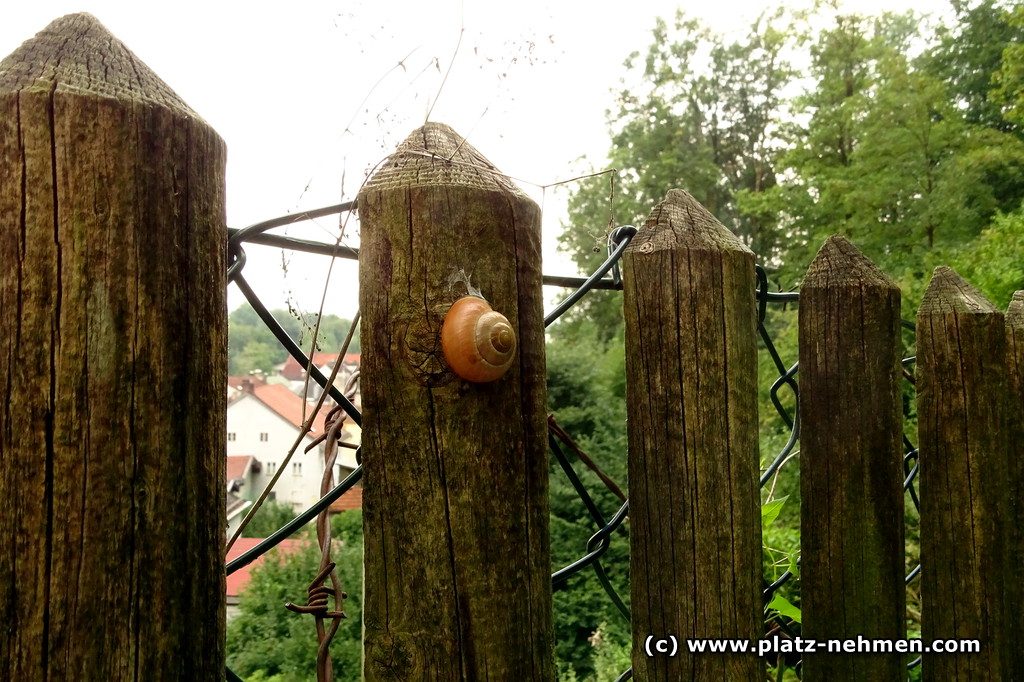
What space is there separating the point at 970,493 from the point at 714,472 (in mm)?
656

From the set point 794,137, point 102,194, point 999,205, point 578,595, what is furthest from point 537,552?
point 794,137

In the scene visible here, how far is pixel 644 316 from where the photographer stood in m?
0.96

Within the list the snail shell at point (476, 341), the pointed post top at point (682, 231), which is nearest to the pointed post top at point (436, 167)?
the snail shell at point (476, 341)

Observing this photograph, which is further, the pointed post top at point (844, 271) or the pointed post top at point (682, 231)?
the pointed post top at point (844, 271)

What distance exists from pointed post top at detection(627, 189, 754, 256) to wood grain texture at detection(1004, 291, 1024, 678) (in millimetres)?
788

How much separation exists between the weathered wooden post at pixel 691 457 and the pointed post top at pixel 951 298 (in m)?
0.61

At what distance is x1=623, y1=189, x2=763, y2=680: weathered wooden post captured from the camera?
0.94 m

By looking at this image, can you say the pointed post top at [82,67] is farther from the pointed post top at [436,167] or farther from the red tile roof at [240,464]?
the red tile roof at [240,464]

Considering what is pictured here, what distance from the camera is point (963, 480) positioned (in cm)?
128

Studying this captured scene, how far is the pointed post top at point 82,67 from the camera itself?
21.9 inches

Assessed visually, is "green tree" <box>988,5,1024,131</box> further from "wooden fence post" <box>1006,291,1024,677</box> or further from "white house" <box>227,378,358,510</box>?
"white house" <box>227,378,358,510</box>

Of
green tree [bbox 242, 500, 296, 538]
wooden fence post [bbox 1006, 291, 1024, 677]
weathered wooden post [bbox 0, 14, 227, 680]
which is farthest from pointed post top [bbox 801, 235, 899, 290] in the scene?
green tree [bbox 242, 500, 296, 538]

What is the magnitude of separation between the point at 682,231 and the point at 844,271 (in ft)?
1.11

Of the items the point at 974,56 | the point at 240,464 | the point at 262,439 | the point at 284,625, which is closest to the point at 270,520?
the point at 284,625
